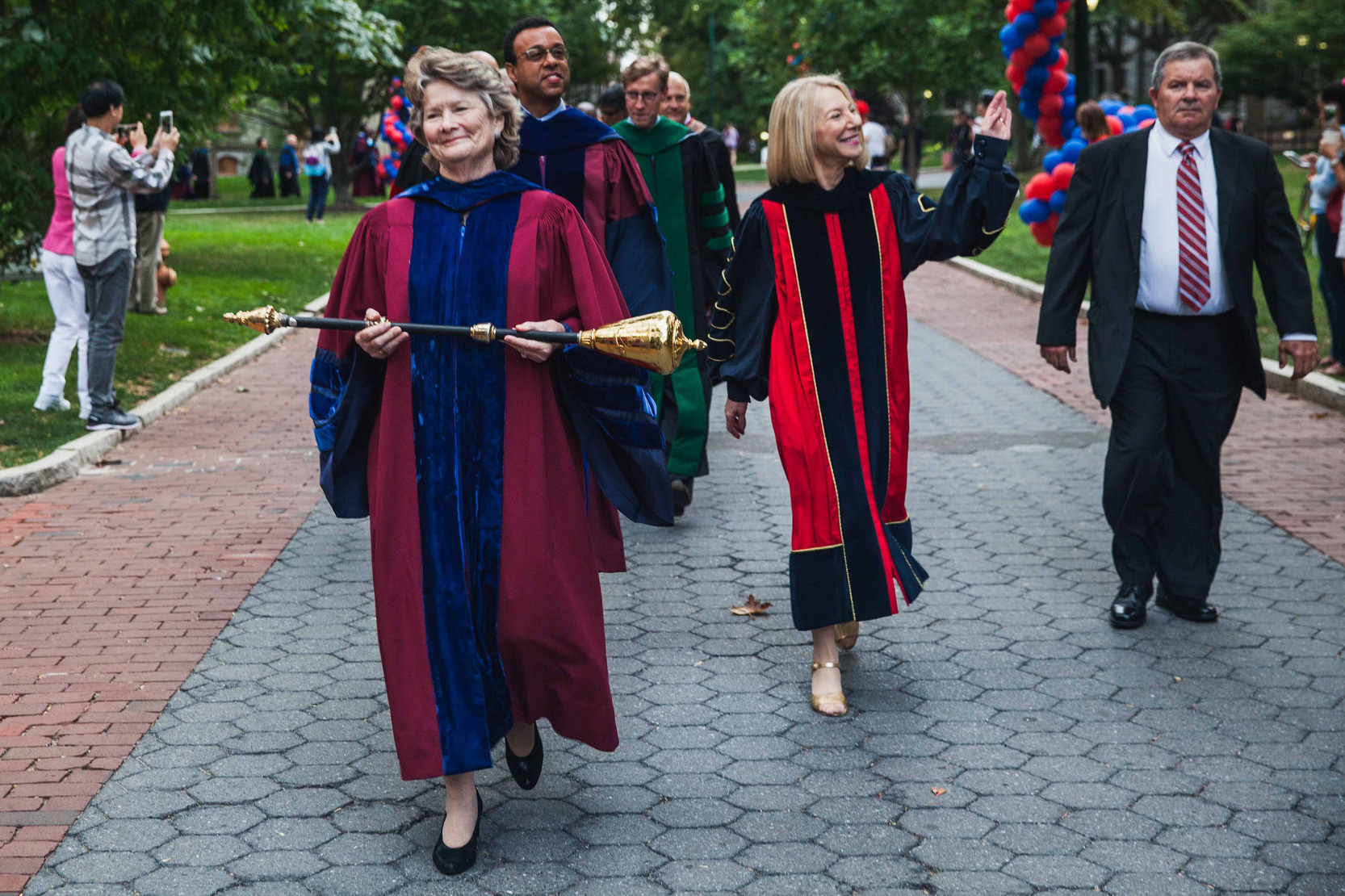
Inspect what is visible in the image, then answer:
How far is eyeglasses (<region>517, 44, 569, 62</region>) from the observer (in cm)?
600

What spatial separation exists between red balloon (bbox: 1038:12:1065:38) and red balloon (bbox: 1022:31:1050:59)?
48mm

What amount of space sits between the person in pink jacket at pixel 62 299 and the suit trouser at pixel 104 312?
113mm

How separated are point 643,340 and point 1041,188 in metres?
11.2

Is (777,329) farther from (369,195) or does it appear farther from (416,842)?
(369,195)

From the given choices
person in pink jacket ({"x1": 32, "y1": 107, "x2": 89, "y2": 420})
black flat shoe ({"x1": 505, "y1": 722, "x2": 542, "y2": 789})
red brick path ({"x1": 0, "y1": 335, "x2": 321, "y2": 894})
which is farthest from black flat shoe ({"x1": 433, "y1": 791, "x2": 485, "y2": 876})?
person in pink jacket ({"x1": 32, "y1": 107, "x2": 89, "y2": 420})

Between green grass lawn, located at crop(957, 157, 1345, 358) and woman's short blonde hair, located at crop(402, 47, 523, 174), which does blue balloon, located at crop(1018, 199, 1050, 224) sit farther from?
woman's short blonde hair, located at crop(402, 47, 523, 174)

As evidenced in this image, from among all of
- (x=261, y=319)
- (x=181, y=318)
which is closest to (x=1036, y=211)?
(x=181, y=318)

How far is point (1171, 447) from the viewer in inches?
225

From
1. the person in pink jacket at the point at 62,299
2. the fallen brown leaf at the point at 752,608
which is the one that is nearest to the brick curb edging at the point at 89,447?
the person in pink jacket at the point at 62,299

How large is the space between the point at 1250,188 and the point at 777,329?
1.88 m

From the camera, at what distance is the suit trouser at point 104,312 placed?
9.56 m

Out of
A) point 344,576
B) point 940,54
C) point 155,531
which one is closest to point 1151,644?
point 344,576

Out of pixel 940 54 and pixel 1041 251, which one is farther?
pixel 940 54

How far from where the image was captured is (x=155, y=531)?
292 inches
